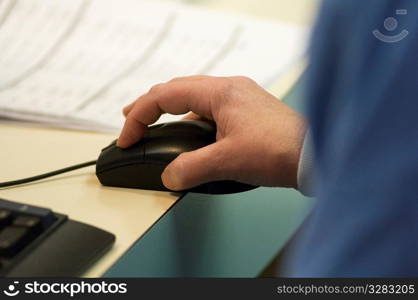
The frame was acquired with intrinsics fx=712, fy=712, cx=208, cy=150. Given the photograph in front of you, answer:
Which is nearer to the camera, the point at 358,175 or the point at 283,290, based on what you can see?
the point at 358,175

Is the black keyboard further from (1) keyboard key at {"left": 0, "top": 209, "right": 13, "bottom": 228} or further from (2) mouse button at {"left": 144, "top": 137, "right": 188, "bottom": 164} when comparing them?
(2) mouse button at {"left": 144, "top": 137, "right": 188, "bottom": 164}

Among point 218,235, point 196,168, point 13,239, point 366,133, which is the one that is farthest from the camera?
point 218,235

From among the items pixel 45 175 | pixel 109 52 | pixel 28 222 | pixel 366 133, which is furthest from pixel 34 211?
pixel 109 52

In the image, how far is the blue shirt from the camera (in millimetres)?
275

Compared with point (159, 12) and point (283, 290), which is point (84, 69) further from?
point (283, 290)

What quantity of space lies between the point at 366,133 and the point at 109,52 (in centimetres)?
78

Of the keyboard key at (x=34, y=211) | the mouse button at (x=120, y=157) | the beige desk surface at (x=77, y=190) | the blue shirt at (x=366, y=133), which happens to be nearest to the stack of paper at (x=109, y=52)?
the beige desk surface at (x=77, y=190)

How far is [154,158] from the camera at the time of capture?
661 mm

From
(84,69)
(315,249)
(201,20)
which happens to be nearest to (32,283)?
(315,249)

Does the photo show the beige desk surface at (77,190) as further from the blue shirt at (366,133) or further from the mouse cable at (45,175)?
the blue shirt at (366,133)

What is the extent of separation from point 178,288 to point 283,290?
0.08 metres

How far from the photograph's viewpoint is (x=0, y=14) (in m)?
1.12

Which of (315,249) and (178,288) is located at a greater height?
(315,249)

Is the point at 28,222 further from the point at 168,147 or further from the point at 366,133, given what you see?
the point at 366,133
